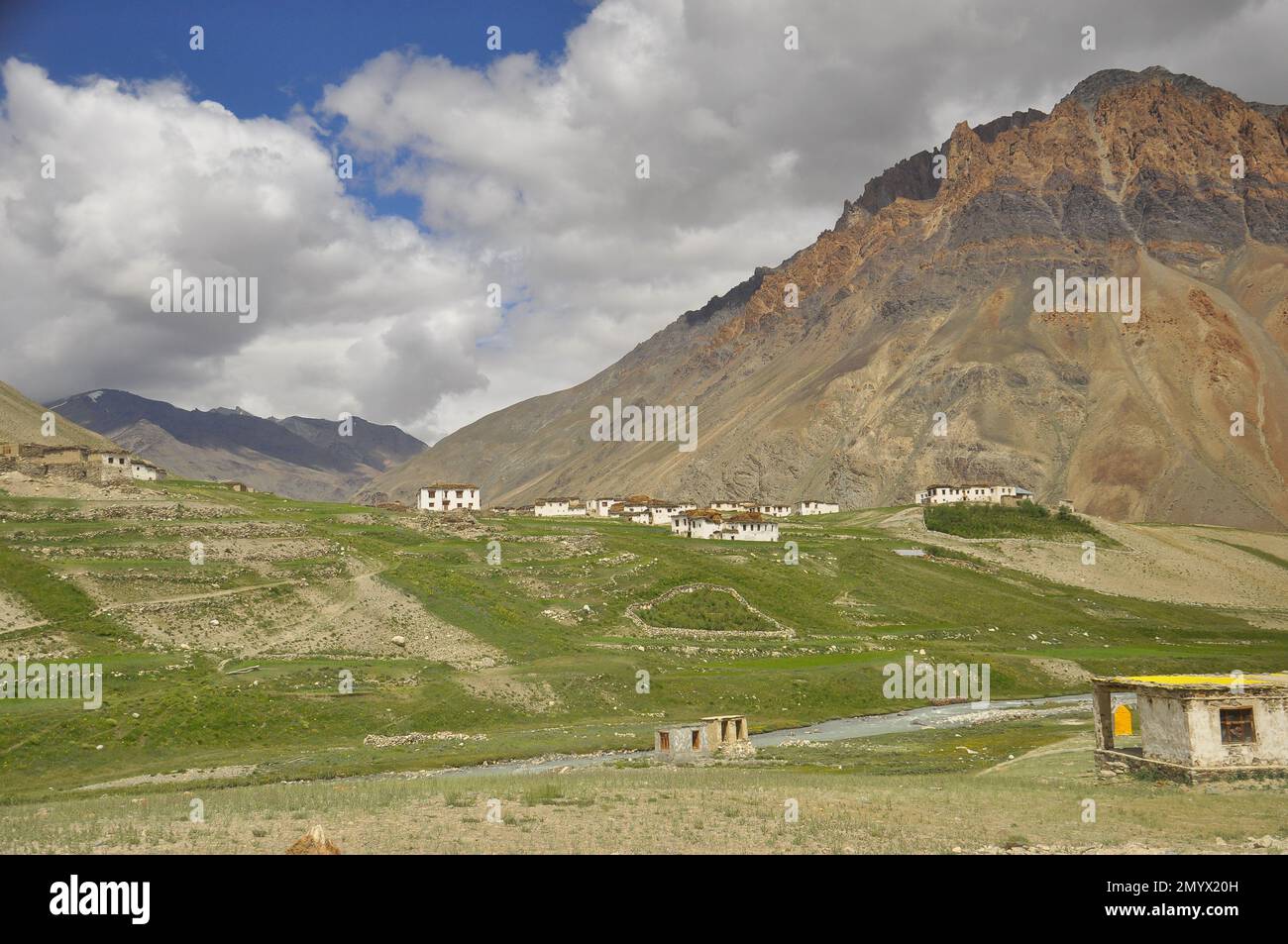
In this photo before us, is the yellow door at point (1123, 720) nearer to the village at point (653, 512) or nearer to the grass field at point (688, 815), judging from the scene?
the grass field at point (688, 815)

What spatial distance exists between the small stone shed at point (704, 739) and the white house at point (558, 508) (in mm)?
130076

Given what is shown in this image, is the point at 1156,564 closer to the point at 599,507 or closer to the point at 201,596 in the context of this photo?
the point at 599,507

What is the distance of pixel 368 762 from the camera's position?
4412 cm

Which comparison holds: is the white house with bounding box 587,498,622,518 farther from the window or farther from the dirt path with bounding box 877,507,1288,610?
the window

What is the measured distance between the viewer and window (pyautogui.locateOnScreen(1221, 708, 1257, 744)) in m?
30.5

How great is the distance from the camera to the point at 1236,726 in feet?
100

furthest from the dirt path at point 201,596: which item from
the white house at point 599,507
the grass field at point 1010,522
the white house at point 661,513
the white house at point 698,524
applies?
the grass field at point 1010,522

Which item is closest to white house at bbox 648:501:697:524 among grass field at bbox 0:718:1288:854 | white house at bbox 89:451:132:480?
white house at bbox 89:451:132:480

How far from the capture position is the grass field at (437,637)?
160ft

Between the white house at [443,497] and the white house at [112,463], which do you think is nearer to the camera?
the white house at [112,463]

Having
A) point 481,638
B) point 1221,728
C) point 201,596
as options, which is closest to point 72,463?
point 201,596
